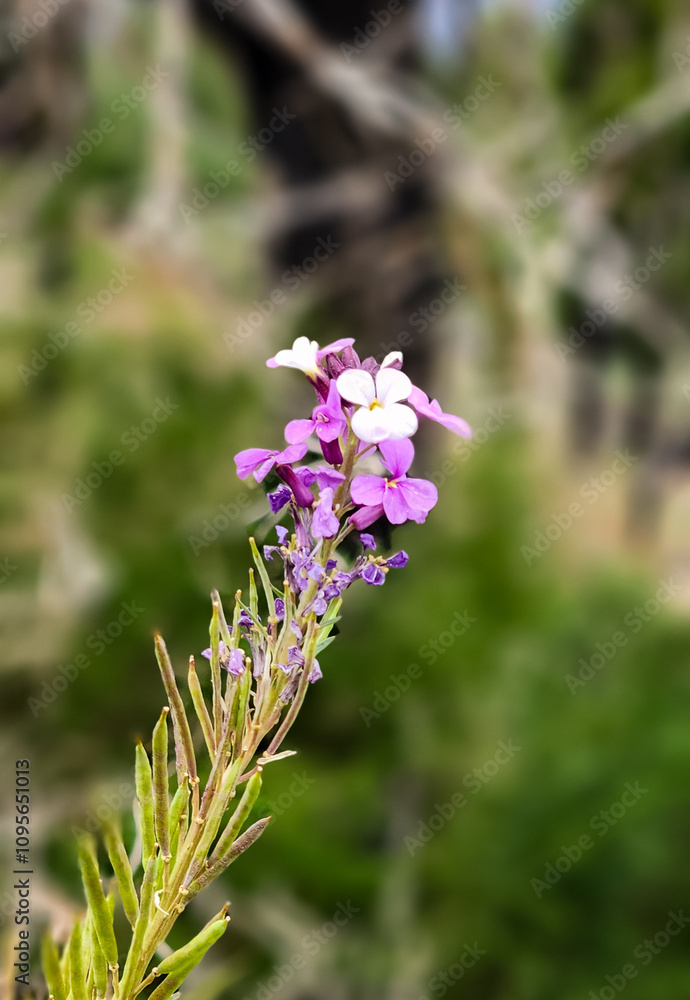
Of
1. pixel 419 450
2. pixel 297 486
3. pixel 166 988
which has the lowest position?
pixel 166 988

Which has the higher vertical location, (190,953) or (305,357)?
(305,357)

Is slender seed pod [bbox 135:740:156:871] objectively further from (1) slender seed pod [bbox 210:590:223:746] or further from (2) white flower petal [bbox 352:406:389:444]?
(2) white flower petal [bbox 352:406:389:444]

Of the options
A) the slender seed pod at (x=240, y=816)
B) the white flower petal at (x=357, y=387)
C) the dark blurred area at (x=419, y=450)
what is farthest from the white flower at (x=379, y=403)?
the dark blurred area at (x=419, y=450)

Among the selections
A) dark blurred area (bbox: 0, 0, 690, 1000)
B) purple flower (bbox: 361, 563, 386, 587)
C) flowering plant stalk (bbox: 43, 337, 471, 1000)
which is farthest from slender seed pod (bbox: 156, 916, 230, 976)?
dark blurred area (bbox: 0, 0, 690, 1000)

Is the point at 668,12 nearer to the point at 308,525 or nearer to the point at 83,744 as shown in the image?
the point at 83,744

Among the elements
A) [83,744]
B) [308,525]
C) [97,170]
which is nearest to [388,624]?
[83,744]

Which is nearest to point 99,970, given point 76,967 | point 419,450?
point 76,967

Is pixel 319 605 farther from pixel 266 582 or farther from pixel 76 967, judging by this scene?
pixel 76 967

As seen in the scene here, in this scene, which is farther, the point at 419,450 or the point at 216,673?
the point at 419,450
